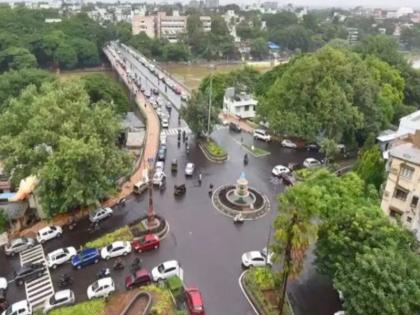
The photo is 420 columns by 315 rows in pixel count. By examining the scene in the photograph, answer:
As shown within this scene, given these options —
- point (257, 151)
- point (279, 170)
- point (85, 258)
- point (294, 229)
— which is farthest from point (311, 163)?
point (85, 258)

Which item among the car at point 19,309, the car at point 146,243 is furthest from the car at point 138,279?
the car at point 19,309

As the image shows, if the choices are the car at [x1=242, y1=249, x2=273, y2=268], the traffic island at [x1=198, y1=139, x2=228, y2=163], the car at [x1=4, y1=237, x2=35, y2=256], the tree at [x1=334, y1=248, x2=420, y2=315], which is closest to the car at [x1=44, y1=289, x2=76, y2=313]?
the car at [x1=4, y1=237, x2=35, y2=256]

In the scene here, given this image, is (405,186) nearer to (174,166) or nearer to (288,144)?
(288,144)

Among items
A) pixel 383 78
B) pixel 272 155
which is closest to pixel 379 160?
pixel 272 155

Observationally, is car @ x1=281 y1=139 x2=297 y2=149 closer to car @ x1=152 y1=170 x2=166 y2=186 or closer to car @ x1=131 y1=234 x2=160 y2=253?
car @ x1=152 y1=170 x2=166 y2=186

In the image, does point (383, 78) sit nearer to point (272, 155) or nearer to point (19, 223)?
point (272, 155)

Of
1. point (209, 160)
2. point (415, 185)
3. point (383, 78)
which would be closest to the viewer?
point (415, 185)
